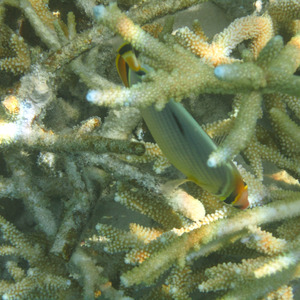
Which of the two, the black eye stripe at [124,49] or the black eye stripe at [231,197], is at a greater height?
the black eye stripe at [124,49]

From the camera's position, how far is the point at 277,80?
119cm

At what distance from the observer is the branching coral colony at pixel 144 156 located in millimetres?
1266

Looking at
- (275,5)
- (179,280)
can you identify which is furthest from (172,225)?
(275,5)

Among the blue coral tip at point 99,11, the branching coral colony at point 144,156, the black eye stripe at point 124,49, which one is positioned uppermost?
the blue coral tip at point 99,11

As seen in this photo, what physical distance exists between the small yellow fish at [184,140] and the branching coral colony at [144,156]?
0.27ft

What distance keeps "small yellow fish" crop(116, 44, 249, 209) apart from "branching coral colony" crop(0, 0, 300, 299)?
8 cm

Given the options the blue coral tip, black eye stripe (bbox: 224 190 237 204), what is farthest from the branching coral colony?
black eye stripe (bbox: 224 190 237 204)

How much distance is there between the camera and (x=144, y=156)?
6.35 feet

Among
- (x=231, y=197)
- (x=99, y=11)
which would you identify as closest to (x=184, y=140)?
(x=231, y=197)

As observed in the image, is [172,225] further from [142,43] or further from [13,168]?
[13,168]

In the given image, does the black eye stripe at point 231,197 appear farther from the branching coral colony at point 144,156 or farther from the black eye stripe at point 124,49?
the black eye stripe at point 124,49

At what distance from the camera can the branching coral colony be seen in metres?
1.27

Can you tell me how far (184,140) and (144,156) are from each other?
2.33 feet

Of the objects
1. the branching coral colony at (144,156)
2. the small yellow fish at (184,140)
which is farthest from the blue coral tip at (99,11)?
the small yellow fish at (184,140)
